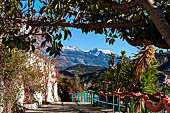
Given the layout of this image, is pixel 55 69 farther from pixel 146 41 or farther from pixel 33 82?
pixel 146 41

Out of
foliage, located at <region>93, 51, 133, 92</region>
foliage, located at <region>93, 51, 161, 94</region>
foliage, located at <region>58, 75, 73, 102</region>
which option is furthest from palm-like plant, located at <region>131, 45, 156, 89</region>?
foliage, located at <region>58, 75, 73, 102</region>

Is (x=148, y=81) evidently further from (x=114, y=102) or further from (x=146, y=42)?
(x=146, y=42)

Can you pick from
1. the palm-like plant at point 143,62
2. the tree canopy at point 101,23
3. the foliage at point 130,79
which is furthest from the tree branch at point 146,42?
the foliage at point 130,79

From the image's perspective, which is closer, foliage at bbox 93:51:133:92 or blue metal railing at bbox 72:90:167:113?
blue metal railing at bbox 72:90:167:113

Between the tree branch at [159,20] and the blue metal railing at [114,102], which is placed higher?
the tree branch at [159,20]

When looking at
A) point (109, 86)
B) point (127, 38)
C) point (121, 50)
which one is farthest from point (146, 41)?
point (109, 86)

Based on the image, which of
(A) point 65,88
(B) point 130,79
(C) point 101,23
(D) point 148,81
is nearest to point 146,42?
(C) point 101,23

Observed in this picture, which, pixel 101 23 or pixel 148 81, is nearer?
pixel 101 23

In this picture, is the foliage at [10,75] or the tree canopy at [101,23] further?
the foliage at [10,75]

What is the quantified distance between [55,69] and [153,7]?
1722 centimetres

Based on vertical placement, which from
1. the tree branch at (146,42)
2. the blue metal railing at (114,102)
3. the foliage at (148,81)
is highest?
the tree branch at (146,42)

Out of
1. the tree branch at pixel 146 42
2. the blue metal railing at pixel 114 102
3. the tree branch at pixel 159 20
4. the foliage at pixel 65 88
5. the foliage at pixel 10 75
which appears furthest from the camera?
the foliage at pixel 65 88

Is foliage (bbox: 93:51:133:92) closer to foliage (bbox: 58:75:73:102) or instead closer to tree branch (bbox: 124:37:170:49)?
foliage (bbox: 58:75:73:102)

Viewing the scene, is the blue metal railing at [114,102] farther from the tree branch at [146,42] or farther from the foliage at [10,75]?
the foliage at [10,75]
